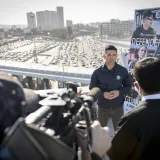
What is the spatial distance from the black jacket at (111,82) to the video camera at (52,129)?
6.45 feet

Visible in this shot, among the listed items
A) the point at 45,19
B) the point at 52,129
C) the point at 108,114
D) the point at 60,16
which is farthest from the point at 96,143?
the point at 60,16

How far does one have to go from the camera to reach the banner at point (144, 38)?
3.82 m

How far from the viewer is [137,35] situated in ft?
13.5

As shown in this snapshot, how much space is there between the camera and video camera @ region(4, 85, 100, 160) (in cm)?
59

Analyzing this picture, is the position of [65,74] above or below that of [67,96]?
below

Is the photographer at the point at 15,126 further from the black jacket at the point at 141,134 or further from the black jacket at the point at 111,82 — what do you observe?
the black jacket at the point at 111,82

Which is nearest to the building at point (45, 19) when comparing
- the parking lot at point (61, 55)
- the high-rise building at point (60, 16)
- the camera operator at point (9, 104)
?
the high-rise building at point (60, 16)

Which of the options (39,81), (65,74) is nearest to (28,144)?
(65,74)

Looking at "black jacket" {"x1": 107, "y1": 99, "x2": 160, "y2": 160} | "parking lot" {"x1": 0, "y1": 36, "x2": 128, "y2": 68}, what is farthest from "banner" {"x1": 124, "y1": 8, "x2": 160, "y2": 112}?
"parking lot" {"x1": 0, "y1": 36, "x2": 128, "y2": 68}

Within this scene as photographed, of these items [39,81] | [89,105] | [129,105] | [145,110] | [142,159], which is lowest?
[39,81]

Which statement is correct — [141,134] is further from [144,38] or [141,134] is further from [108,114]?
[144,38]

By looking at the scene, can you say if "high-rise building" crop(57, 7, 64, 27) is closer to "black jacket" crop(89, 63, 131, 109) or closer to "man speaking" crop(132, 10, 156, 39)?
"man speaking" crop(132, 10, 156, 39)

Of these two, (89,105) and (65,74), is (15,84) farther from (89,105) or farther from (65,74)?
(65,74)

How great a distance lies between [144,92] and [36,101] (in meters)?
0.84
